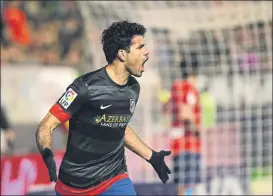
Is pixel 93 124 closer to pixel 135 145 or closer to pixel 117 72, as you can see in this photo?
pixel 117 72

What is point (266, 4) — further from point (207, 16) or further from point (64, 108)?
point (64, 108)

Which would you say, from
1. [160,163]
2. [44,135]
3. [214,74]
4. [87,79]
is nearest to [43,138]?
[44,135]

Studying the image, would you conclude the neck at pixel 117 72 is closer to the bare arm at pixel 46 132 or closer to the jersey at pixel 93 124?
the jersey at pixel 93 124

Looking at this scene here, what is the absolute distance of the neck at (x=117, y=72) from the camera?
495 centimetres

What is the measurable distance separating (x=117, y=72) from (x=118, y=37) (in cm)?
22

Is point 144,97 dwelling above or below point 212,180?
above

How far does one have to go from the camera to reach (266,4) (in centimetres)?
1001

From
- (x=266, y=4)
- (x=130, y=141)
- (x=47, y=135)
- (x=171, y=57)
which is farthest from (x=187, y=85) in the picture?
(x=47, y=135)

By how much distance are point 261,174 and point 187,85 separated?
164 cm

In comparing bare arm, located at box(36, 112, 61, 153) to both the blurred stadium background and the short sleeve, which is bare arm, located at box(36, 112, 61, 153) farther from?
the blurred stadium background

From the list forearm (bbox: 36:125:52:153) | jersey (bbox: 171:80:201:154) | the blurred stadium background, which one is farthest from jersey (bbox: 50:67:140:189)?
the blurred stadium background

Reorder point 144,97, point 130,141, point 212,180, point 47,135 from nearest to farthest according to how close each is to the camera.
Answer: point 47,135 → point 130,141 → point 212,180 → point 144,97

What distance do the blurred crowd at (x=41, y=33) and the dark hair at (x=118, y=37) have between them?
37.3 ft

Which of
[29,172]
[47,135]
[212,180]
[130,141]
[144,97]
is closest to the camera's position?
[47,135]
